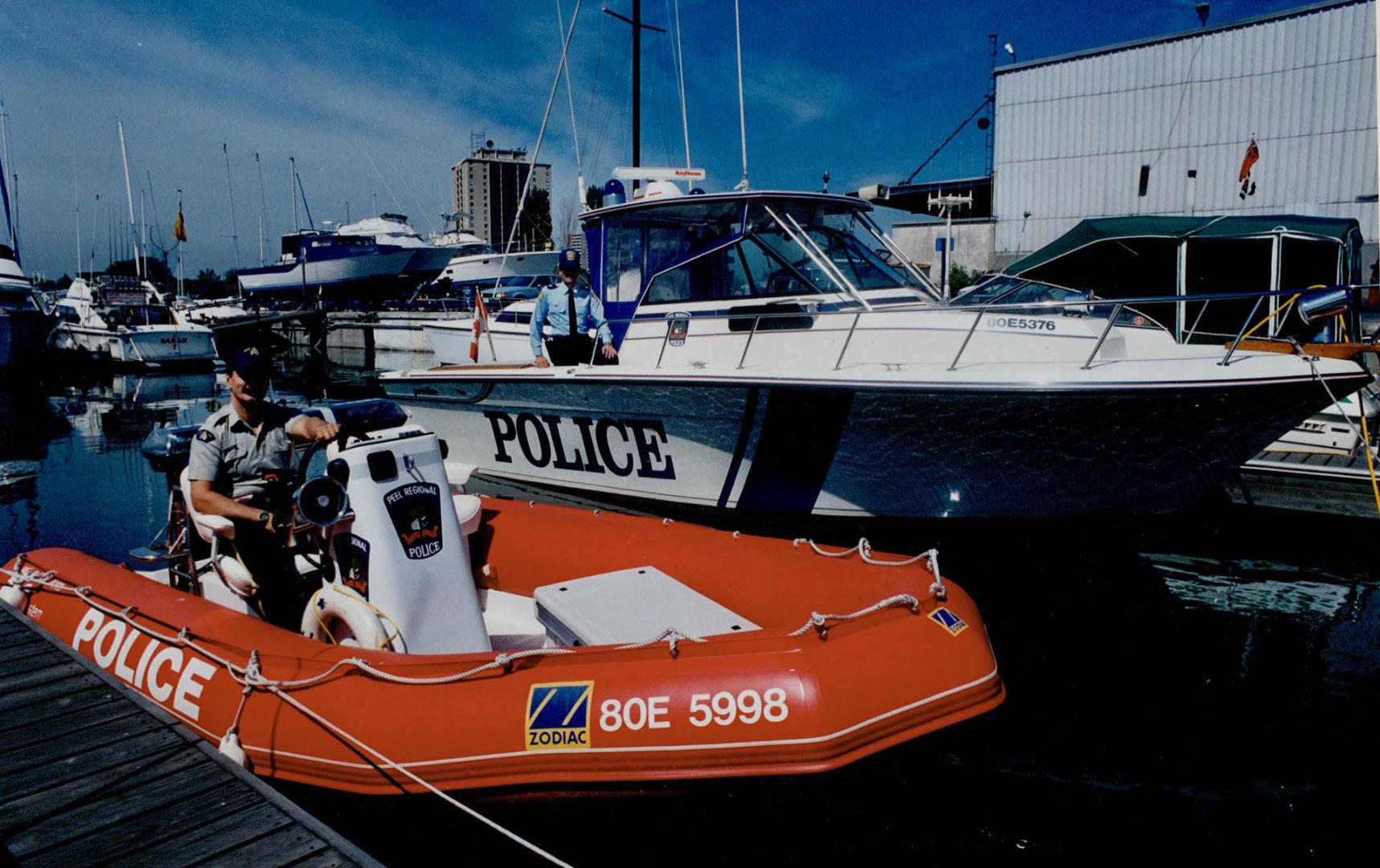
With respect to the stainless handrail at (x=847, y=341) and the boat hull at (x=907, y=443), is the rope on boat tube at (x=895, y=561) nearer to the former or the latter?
the boat hull at (x=907, y=443)

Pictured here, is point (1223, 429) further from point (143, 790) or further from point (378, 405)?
point (143, 790)

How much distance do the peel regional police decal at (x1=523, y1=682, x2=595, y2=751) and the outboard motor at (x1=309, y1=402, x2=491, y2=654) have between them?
2.88 feet

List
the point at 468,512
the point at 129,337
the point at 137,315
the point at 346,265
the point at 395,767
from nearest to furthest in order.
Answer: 1. the point at 395,767
2. the point at 468,512
3. the point at 129,337
4. the point at 137,315
5. the point at 346,265

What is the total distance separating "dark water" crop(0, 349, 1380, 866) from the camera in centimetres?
257

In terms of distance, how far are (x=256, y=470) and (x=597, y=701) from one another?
1897 millimetres

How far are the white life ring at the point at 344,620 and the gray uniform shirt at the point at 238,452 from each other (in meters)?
0.56

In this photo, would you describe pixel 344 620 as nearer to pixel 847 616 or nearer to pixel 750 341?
pixel 847 616

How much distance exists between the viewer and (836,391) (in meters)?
4.85

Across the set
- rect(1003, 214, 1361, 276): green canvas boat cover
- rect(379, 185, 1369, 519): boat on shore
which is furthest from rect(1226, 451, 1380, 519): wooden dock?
rect(1003, 214, 1361, 276): green canvas boat cover

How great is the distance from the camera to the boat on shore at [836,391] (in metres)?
4.48

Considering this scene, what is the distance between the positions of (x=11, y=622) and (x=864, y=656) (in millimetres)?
3648

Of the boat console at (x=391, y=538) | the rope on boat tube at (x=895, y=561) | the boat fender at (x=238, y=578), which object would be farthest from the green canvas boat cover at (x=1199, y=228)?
the boat fender at (x=238, y=578)

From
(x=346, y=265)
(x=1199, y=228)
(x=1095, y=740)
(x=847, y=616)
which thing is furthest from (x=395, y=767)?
(x=346, y=265)

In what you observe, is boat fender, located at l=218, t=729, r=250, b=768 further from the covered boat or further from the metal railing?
the metal railing
